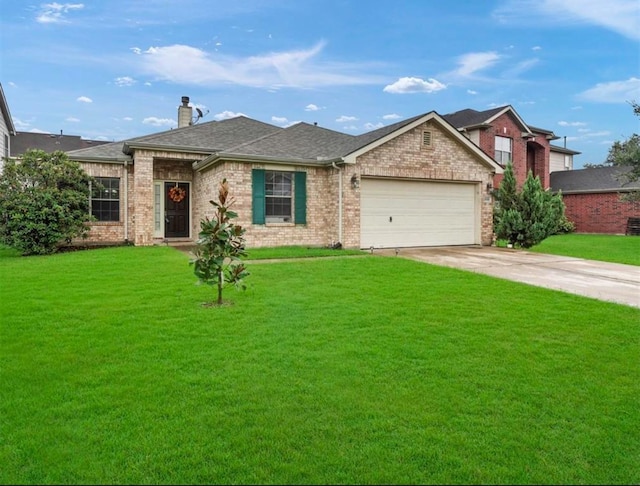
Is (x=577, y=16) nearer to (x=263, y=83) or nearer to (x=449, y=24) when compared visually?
(x=449, y=24)

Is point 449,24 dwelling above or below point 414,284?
above

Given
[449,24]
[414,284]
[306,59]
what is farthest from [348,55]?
[414,284]

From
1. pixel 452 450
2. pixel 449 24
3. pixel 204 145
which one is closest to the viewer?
pixel 452 450

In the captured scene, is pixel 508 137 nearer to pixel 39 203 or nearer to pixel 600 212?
pixel 600 212

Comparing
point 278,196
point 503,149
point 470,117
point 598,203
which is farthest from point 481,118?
point 278,196

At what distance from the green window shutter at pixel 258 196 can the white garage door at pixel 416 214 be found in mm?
3018

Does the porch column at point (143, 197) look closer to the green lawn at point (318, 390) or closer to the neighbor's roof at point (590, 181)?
the green lawn at point (318, 390)

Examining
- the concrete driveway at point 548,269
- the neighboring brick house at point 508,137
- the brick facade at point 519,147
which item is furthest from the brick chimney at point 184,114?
the brick facade at point 519,147

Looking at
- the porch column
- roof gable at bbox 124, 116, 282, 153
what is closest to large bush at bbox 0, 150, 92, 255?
the porch column

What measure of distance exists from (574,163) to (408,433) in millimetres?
37179

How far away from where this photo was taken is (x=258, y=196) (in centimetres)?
1309

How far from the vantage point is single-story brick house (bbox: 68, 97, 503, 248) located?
524 inches

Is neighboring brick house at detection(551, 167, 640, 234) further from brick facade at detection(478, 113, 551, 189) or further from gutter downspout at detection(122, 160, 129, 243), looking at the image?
gutter downspout at detection(122, 160, 129, 243)

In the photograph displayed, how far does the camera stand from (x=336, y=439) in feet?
9.34
